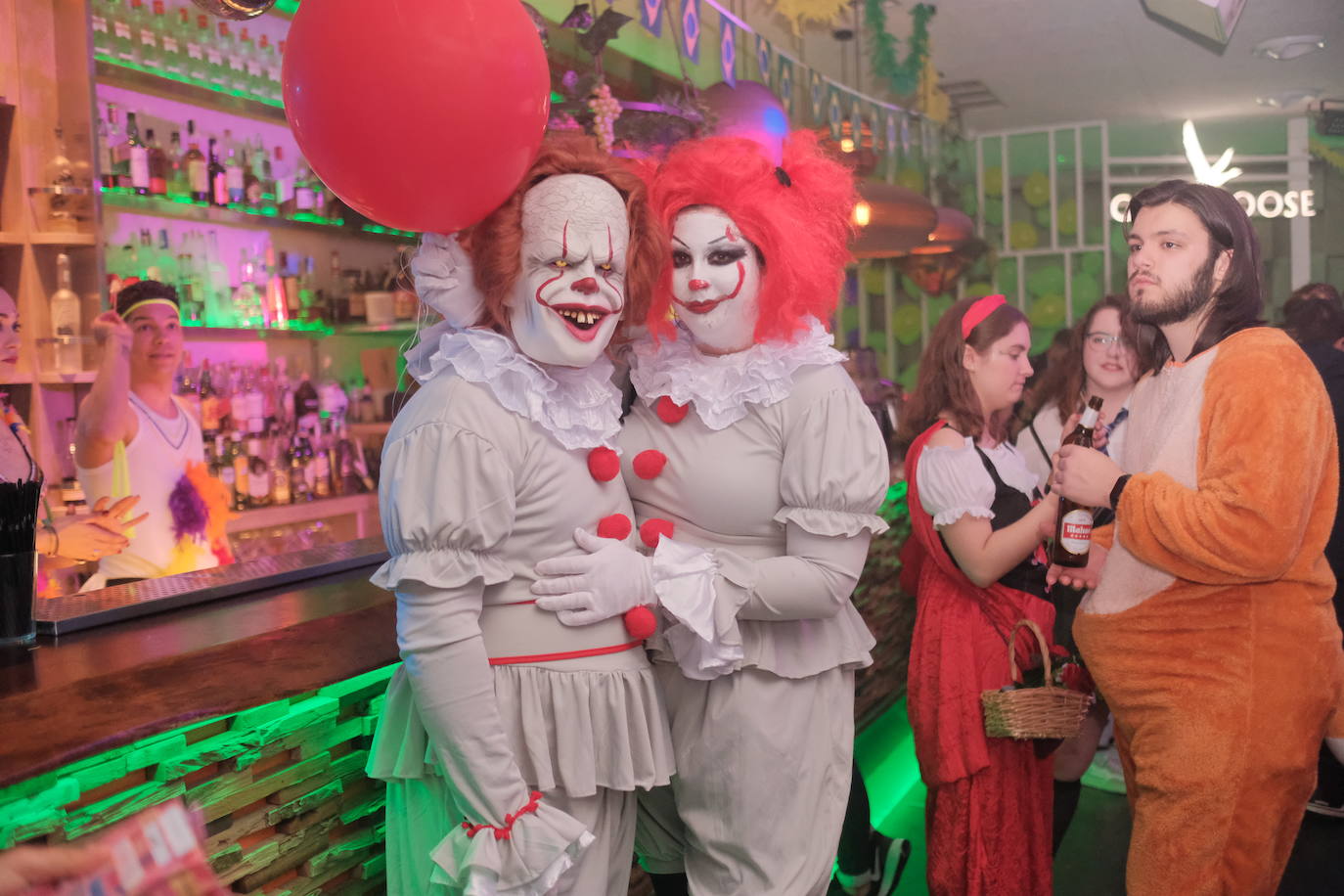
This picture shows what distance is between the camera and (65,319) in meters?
3.29

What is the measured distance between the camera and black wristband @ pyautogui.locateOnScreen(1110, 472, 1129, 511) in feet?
7.11

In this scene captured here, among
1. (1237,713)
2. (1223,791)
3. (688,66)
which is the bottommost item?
(1223,791)

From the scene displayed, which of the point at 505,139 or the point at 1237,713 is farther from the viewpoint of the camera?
the point at 1237,713

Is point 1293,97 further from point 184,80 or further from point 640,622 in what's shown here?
point 640,622

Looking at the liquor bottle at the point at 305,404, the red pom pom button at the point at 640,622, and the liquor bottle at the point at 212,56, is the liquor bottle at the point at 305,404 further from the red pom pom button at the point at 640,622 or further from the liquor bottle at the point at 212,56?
the red pom pom button at the point at 640,622

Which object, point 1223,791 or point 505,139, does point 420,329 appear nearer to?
point 505,139

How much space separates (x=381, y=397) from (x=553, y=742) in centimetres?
312

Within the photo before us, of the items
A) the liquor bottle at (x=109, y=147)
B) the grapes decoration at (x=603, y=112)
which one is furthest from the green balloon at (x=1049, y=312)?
the liquor bottle at (x=109, y=147)

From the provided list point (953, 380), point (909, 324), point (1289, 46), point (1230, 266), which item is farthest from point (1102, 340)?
point (909, 324)

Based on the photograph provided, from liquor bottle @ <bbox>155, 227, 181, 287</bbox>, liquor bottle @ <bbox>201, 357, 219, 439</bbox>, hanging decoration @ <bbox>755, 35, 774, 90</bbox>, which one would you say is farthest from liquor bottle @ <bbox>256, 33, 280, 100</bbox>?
hanging decoration @ <bbox>755, 35, 774, 90</bbox>

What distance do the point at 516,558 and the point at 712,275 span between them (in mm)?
657

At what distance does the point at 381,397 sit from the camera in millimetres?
4512

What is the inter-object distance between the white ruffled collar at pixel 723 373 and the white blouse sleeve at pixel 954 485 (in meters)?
0.71

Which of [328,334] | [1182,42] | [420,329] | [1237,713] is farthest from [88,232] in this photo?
[1182,42]
